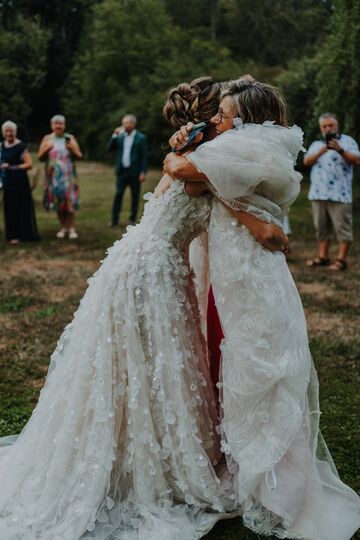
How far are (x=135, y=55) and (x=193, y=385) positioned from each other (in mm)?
31557

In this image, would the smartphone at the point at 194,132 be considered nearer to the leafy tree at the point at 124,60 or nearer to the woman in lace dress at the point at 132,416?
the woman in lace dress at the point at 132,416

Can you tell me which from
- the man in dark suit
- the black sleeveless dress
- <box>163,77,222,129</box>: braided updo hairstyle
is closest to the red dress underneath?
<box>163,77,222,129</box>: braided updo hairstyle

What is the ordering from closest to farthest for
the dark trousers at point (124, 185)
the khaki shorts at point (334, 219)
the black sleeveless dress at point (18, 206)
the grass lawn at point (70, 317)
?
the grass lawn at point (70, 317), the khaki shorts at point (334, 219), the black sleeveless dress at point (18, 206), the dark trousers at point (124, 185)

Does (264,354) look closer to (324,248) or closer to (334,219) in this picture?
(334,219)

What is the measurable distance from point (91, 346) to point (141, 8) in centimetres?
3354

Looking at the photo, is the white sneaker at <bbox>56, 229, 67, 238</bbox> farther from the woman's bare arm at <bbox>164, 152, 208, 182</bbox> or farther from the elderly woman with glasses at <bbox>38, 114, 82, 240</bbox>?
the woman's bare arm at <bbox>164, 152, 208, 182</bbox>

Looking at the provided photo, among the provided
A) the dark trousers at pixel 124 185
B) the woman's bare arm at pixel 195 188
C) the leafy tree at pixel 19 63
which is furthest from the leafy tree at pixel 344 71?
the leafy tree at pixel 19 63

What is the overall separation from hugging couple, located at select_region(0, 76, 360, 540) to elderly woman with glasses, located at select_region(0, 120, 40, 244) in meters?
8.29

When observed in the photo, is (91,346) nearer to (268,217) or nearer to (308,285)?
(268,217)

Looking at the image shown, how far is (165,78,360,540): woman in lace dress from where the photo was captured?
2850 millimetres

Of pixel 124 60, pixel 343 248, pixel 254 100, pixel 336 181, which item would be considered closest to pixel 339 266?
pixel 343 248

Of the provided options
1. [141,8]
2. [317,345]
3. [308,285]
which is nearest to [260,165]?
[317,345]

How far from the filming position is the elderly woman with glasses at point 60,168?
11016 mm

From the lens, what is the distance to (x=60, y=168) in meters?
11.1
